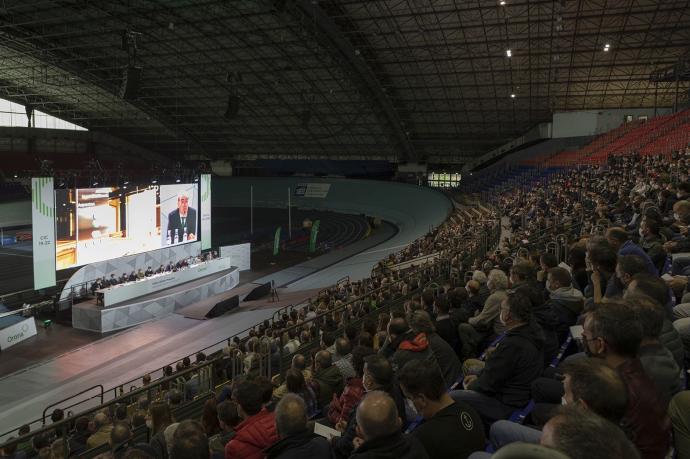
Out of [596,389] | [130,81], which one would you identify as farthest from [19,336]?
[596,389]

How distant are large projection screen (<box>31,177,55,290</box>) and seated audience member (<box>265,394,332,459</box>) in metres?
18.0

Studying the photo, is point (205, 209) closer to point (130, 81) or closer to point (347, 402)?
point (130, 81)

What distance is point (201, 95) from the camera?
133 ft

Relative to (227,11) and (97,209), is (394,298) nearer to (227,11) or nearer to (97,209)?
(97,209)

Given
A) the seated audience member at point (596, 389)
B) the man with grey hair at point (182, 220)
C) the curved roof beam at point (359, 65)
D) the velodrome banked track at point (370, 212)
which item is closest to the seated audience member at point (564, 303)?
the seated audience member at point (596, 389)

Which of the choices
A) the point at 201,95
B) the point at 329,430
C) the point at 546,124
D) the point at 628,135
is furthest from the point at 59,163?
the point at 329,430

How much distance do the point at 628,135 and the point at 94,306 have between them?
27.3 meters

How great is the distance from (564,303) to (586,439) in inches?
143

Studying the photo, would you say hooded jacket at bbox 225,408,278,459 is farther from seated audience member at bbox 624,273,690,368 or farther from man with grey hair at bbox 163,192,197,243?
man with grey hair at bbox 163,192,197,243

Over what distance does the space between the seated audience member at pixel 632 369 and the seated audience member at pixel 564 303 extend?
83.2 inches

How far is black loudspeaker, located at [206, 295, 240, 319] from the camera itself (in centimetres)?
2045

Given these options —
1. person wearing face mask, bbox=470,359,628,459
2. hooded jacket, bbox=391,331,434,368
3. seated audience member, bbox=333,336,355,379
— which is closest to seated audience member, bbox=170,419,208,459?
person wearing face mask, bbox=470,359,628,459

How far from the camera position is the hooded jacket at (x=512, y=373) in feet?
12.3

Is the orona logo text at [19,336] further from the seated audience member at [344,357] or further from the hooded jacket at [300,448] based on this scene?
the hooded jacket at [300,448]
